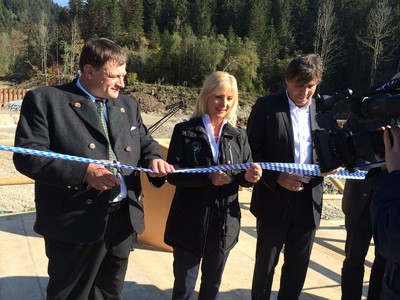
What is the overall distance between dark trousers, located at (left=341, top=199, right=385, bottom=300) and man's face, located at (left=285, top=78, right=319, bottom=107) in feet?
2.81

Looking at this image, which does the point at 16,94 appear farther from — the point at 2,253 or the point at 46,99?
the point at 46,99

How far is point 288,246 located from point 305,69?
1233mm

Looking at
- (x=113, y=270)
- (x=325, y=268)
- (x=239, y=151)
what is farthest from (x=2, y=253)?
(x=325, y=268)

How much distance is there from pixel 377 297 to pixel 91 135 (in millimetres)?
2436

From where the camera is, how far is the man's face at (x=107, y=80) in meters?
1.99

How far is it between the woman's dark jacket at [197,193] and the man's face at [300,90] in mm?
525

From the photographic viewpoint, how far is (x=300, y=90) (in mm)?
2502

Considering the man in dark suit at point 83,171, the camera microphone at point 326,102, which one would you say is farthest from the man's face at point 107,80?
the camera microphone at point 326,102

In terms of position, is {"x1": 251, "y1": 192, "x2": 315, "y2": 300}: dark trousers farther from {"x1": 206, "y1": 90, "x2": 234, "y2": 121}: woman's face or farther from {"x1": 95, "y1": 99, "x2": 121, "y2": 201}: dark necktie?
{"x1": 95, "y1": 99, "x2": 121, "y2": 201}: dark necktie

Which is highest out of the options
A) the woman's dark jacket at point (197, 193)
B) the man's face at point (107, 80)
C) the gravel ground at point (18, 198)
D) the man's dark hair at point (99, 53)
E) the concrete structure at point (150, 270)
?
the man's dark hair at point (99, 53)

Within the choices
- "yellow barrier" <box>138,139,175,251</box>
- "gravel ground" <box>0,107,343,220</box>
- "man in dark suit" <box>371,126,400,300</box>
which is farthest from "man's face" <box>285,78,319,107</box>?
"gravel ground" <box>0,107,343,220</box>

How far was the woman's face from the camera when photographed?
2.37 metres

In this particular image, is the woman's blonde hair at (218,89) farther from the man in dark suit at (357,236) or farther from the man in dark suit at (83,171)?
the man in dark suit at (357,236)

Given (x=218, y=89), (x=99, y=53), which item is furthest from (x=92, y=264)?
(x=218, y=89)
